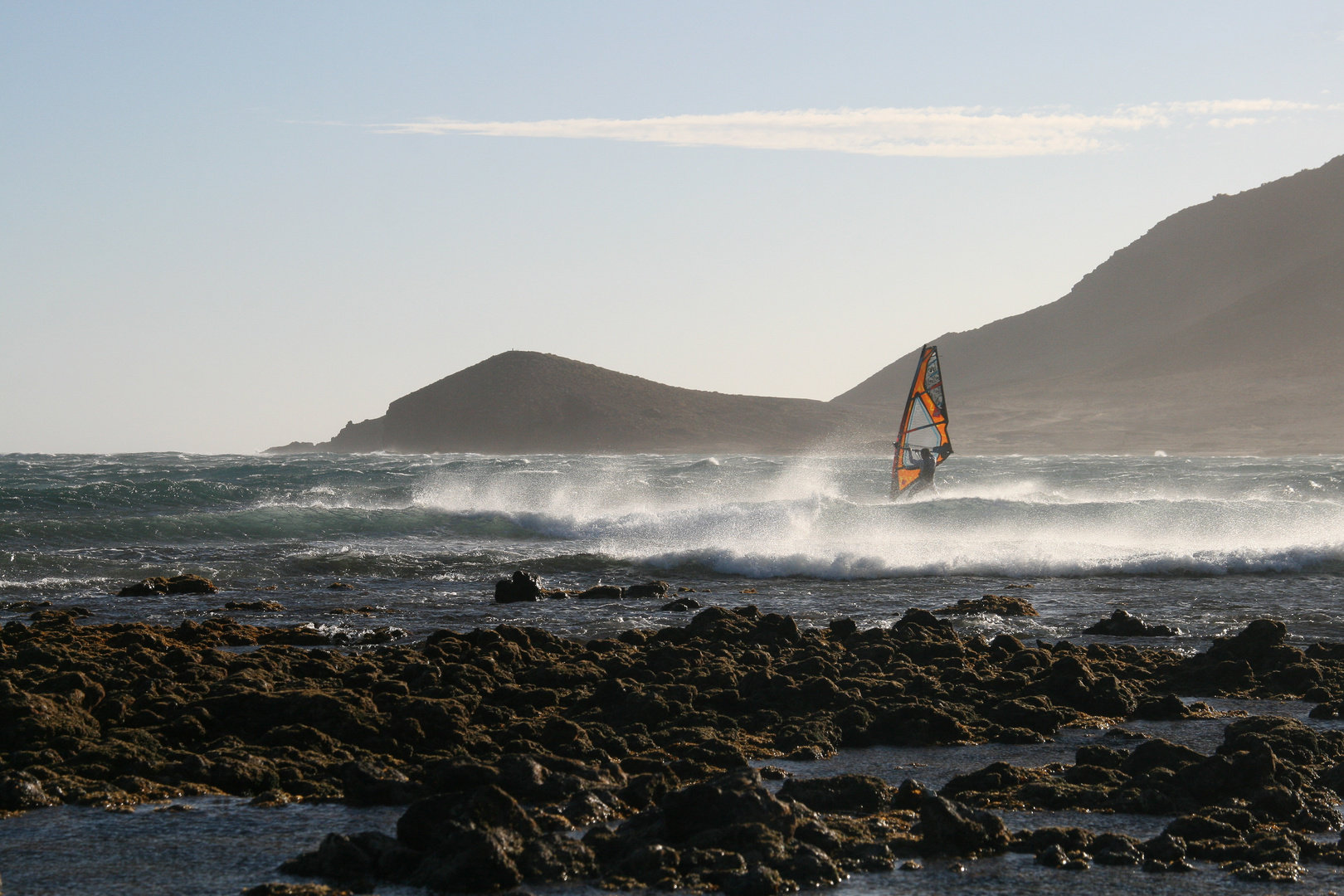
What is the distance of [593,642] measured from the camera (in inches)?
527

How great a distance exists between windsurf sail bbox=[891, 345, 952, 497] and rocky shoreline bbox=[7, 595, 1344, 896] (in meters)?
19.9

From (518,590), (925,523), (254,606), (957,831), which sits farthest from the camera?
(925,523)

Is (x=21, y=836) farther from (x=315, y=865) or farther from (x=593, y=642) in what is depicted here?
(x=593, y=642)

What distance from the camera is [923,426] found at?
34500 mm

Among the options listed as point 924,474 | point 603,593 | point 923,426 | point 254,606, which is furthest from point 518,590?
point 924,474

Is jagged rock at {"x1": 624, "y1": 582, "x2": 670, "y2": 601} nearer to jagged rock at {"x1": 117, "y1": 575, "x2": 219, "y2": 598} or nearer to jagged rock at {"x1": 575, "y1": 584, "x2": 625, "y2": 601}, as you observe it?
jagged rock at {"x1": 575, "y1": 584, "x2": 625, "y2": 601}

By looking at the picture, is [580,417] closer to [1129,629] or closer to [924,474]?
[924,474]

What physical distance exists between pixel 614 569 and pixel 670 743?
48.1 ft

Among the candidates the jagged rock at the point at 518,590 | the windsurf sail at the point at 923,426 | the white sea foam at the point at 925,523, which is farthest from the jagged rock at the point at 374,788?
the windsurf sail at the point at 923,426

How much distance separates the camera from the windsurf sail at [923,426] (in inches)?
1302

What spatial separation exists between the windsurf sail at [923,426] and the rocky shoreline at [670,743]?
→ 1993 cm

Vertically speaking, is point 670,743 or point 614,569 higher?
point 670,743

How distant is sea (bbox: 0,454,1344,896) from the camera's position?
6.70 meters

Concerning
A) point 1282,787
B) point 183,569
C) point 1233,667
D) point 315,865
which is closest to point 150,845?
point 315,865
